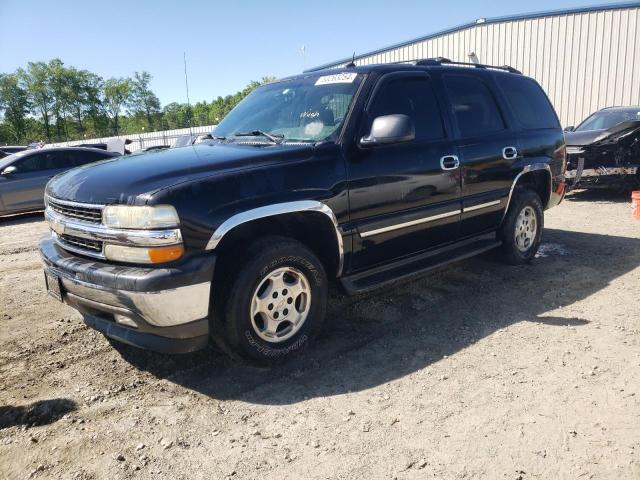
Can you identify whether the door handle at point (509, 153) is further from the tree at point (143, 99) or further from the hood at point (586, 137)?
the tree at point (143, 99)

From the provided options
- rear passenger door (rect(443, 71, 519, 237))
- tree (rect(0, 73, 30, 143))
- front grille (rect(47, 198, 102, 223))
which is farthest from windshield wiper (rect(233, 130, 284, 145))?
tree (rect(0, 73, 30, 143))

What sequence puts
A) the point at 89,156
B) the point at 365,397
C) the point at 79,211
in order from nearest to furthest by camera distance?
the point at 365,397 < the point at 79,211 < the point at 89,156

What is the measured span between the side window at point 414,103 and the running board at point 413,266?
103 cm

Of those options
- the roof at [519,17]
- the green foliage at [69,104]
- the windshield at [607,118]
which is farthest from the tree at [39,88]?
the windshield at [607,118]

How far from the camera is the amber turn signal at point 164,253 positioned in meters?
Result: 2.91

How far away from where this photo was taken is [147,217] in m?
2.88

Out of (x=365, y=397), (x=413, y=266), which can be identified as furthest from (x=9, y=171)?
(x=365, y=397)

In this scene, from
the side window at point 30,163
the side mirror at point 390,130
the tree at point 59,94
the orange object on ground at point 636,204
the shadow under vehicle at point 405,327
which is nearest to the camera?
the shadow under vehicle at point 405,327

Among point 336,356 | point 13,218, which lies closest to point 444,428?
point 336,356

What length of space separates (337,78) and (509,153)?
2.07 metres

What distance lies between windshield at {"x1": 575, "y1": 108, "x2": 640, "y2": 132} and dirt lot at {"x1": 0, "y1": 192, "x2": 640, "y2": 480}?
7.30 metres

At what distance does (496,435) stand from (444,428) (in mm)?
266

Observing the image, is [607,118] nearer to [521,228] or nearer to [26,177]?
[521,228]

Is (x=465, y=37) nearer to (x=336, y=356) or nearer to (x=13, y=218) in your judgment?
(x=13, y=218)
